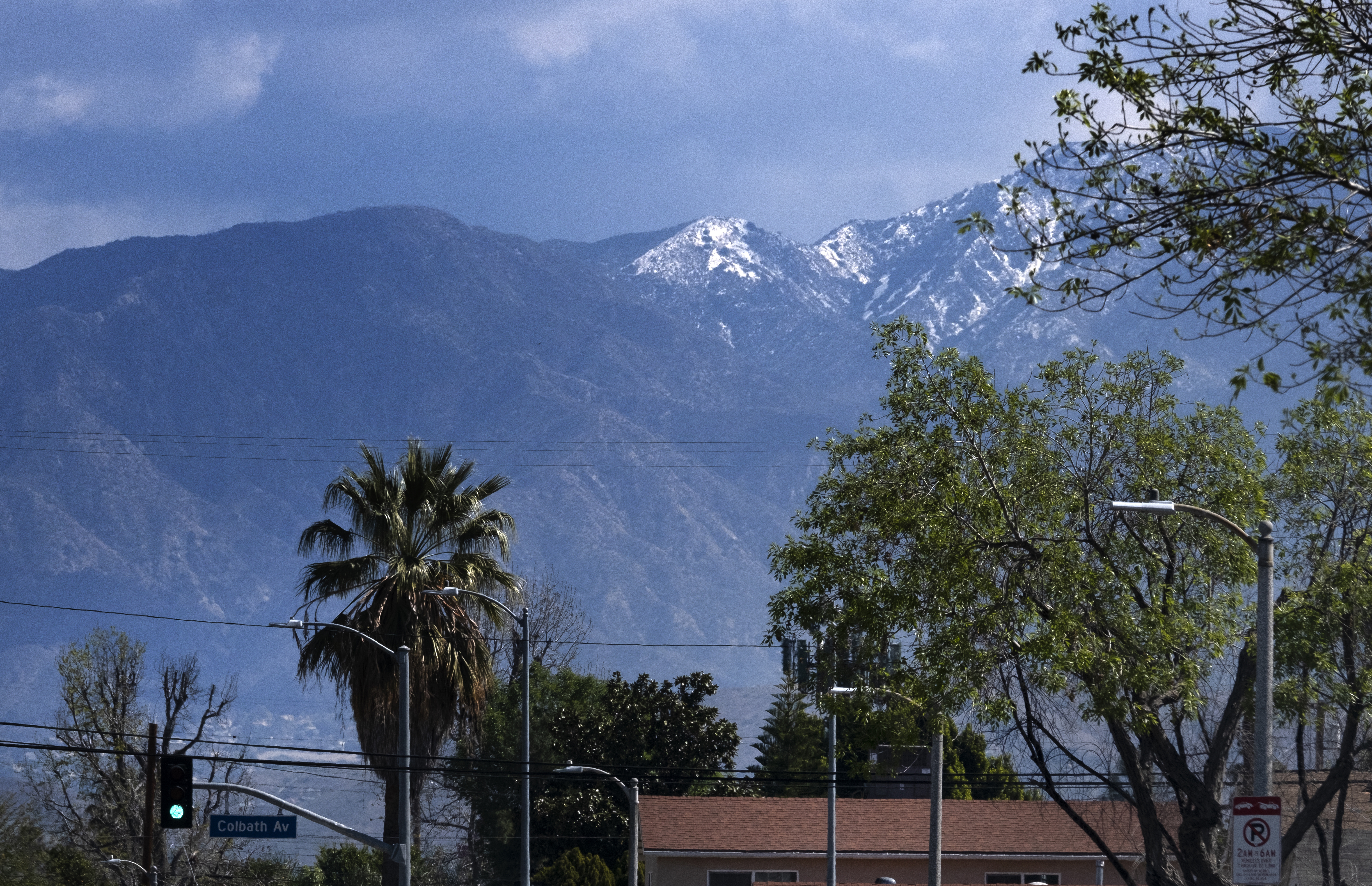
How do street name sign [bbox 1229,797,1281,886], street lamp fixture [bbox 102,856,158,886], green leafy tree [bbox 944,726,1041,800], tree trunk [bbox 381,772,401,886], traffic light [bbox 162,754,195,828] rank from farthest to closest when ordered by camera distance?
1. green leafy tree [bbox 944,726,1041,800]
2. street lamp fixture [bbox 102,856,158,886]
3. traffic light [bbox 162,754,195,828]
4. tree trunk [bbox 381,772,401,886]
5. street name sign [bbox 1229,797,1281,886]

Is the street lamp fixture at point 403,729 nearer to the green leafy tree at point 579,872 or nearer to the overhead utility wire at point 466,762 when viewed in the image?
the overhead utility wire at point 466,762

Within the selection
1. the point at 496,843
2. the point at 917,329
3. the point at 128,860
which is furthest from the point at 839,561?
the point at 496,843

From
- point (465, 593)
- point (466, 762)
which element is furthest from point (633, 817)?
point (466, 762)

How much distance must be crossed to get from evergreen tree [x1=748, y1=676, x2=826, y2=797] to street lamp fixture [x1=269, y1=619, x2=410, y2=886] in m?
45.7

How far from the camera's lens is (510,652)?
257 feet

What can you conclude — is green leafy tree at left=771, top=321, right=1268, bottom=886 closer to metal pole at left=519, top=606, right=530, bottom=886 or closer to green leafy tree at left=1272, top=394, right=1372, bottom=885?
green leafy tree at left=1272, top=394, right=1372, bottom=885

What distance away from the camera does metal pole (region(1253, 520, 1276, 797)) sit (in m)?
17.8

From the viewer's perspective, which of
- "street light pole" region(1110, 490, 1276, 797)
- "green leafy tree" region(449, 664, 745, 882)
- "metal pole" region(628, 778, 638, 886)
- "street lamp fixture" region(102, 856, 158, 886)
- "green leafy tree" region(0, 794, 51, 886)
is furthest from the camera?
"green leafy tree" region(449, 664, 745, 882)

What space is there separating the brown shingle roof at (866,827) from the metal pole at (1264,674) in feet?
97.1

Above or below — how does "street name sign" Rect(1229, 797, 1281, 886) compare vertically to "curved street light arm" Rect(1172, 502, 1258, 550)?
below

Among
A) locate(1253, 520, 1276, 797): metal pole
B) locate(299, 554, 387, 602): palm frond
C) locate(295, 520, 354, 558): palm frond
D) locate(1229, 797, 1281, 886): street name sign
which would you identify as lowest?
locate(1229, 797, 1281, 886): street name sign

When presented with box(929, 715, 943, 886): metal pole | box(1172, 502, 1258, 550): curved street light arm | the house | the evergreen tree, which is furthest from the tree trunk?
the evergreen tree

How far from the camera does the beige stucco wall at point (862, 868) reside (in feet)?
161

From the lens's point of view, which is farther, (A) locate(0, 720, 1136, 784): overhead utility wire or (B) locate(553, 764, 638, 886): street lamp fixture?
(B) locate(553, 764, 638, 886): street lamp fixture
